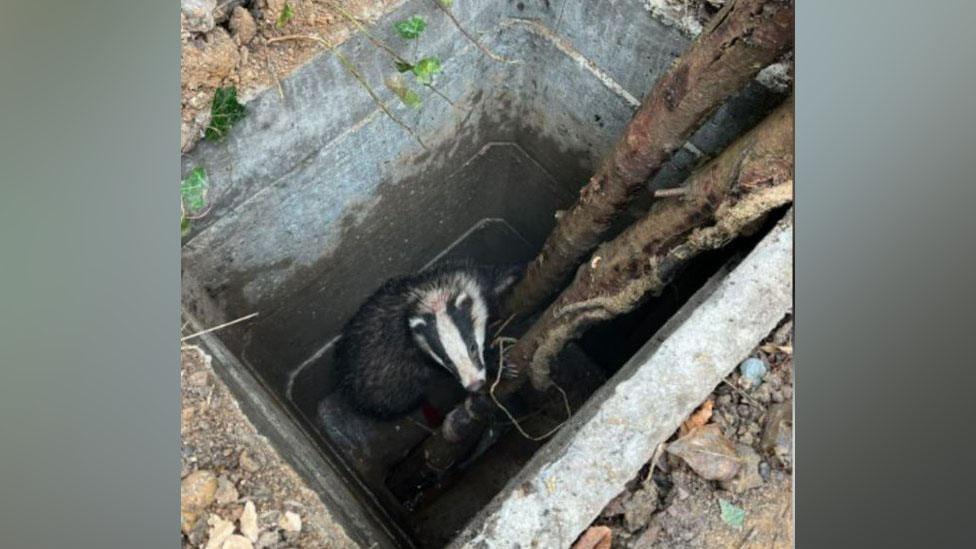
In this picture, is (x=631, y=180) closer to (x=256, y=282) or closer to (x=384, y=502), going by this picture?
(x=256, y=282)

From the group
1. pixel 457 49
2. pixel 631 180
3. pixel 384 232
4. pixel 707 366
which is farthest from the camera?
pixel 384 232

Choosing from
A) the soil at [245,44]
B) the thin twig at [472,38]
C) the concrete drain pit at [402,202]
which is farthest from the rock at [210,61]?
the thin twig at [472,38]

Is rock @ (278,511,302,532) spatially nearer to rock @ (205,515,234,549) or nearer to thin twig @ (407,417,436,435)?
rock @ (205,515,234,549)

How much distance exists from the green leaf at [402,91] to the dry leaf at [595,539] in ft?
4.48

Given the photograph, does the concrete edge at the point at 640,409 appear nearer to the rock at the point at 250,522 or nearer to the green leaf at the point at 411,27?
the rock at the point at 250,522

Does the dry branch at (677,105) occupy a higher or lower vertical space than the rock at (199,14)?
higher

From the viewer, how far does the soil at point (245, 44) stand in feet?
6.19

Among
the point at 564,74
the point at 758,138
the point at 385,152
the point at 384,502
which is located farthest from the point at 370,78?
the point at 384,502

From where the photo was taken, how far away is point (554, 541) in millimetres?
1680

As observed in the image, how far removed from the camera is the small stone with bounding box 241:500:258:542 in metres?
1.63

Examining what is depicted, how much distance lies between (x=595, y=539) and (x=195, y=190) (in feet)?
4.57

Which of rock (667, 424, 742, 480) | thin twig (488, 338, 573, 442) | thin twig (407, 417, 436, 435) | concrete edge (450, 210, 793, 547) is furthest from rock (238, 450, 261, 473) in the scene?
thin twig (407, 417, 436, 435)

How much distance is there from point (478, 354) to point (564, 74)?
1.11 metres

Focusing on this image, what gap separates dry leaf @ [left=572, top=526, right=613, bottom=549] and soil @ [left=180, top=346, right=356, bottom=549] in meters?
0.52
